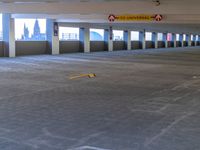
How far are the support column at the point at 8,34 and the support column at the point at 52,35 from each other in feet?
16.3

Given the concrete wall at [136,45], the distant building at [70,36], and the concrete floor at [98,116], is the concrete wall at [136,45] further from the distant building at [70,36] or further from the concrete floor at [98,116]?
the concrete floor at [98,116]

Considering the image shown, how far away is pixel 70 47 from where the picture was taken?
3400 centimetres

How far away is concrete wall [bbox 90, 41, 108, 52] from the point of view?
37500mm

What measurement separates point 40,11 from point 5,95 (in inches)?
394

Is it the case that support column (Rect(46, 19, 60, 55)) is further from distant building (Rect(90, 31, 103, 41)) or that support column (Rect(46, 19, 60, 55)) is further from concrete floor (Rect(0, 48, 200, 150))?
concrete floor (Rect(0, 48, 200, 150))

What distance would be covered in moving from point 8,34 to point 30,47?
158 inches

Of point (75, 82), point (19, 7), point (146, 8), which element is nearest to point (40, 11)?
point (19, 7)

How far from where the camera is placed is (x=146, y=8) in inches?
672

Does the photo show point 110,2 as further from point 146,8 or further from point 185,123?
point 185,123

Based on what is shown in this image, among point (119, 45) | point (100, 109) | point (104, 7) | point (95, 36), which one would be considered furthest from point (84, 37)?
point (100, 109)

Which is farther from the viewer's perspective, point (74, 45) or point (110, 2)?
point (74, 45)

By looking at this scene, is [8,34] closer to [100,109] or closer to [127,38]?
[100,109]

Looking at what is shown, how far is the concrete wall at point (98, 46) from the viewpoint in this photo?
3750 centimetres

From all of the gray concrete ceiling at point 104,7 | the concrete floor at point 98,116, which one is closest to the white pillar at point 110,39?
the gray concrete ceiling at point 104,7
